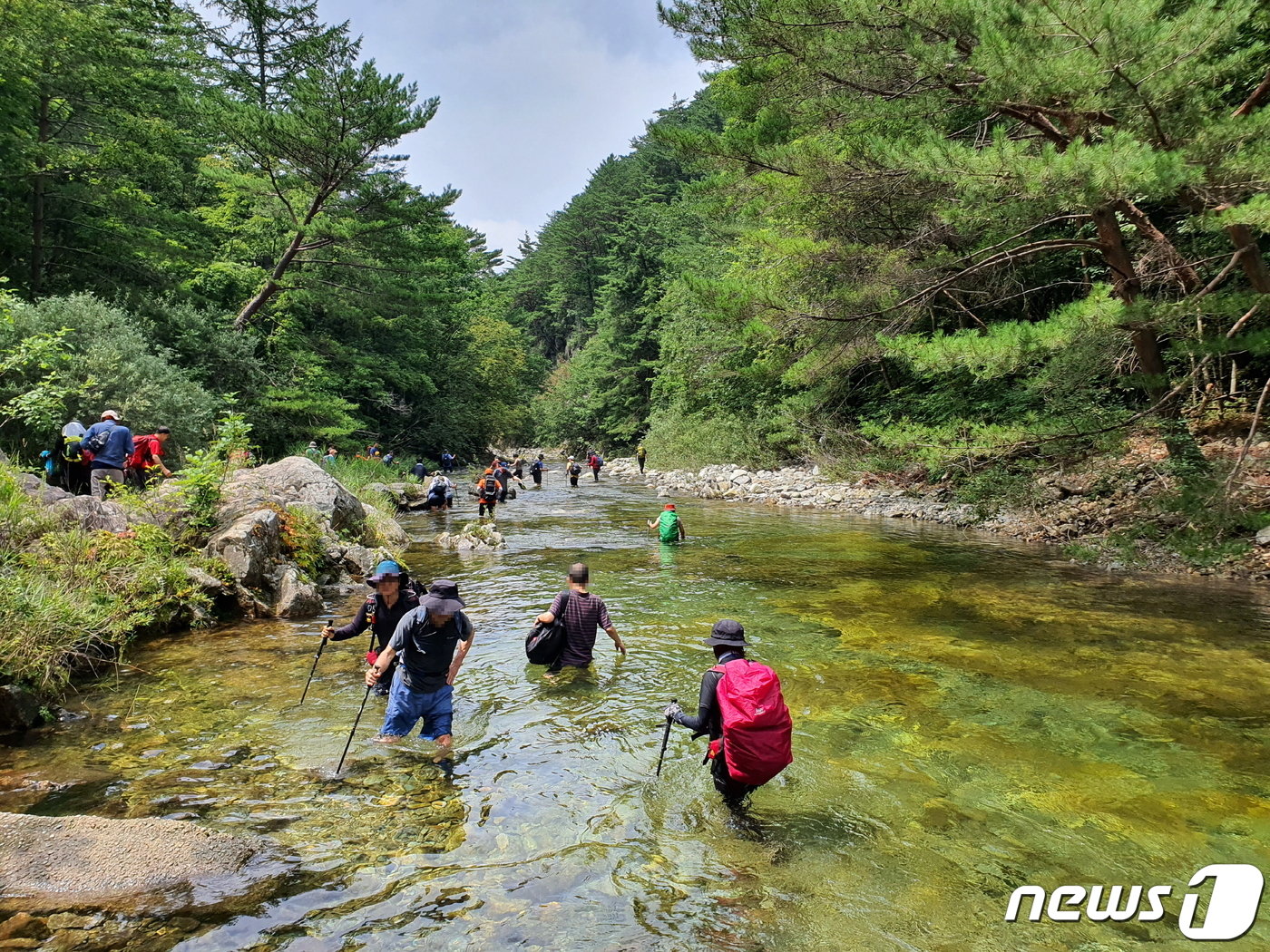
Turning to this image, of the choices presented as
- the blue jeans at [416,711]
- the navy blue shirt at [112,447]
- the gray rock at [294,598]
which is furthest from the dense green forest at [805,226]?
the blue jeans at [416,711]

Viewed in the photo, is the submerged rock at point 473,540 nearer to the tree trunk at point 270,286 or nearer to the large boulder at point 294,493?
the large boulder at point 294,493

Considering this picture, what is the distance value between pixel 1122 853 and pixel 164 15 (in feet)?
94.4

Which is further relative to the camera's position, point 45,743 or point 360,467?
point 360,467

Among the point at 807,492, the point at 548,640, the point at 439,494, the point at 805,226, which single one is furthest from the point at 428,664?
the point at 807,492

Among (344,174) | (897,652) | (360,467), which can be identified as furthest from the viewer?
(360,467)

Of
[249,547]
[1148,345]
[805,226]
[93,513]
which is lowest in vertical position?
[249,547]

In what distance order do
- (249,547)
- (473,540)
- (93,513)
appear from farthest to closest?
(473,540) < (249,547) < (93,513)

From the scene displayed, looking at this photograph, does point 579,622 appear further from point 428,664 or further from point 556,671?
point 428,664

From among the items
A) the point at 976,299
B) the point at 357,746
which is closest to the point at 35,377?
the point at 357,746

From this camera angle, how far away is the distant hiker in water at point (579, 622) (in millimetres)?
7789

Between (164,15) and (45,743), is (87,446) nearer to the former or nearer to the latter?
(45,743)

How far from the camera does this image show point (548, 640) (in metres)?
7.82

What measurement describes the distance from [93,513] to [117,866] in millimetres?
6912

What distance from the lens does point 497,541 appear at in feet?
52.7
